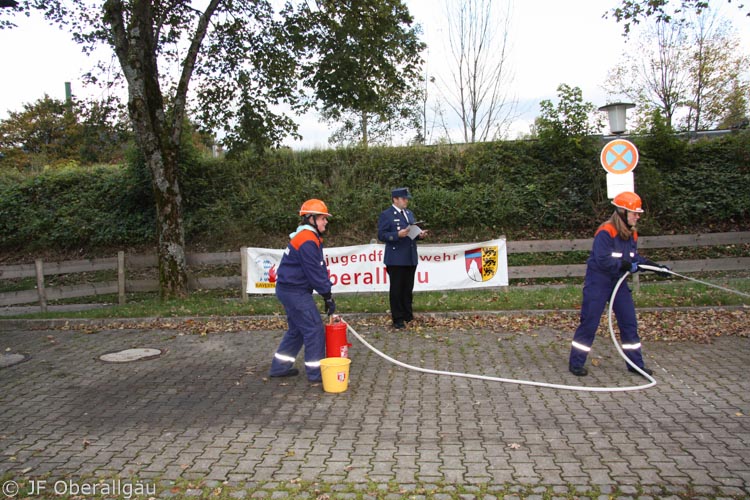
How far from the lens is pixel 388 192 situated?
17312mm

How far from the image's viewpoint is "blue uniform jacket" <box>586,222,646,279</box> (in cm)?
584

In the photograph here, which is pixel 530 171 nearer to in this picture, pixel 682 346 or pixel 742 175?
pixel 742 175

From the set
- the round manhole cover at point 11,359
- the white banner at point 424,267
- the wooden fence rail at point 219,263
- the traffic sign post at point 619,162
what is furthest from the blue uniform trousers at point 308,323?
the traffic sign post at point 619,162

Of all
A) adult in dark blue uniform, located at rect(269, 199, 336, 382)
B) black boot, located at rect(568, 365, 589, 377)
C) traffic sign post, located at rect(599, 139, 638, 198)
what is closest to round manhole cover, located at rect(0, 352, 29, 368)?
adult in dark blue uniform, located at rect(269, 199, 336, 382)

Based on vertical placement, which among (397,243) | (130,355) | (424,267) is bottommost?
(130,355)

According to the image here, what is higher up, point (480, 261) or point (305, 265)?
point (305, 265)

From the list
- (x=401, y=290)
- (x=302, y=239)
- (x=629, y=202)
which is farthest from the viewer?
(x=401, y=290)

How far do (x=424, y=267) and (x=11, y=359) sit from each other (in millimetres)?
7116

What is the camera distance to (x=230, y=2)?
1264 centimetres

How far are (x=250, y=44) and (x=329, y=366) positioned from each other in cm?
1014

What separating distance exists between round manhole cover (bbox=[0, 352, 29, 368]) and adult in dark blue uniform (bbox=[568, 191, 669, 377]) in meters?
7.37

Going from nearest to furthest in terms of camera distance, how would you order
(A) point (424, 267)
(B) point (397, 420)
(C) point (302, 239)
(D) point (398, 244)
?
(B) point (397, 420)
(C) point (302, 239)
(D) point (398, 244)
(A) point (424, 267)

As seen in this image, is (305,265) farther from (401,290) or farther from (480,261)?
(480,261)

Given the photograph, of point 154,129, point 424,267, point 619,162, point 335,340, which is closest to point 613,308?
point 335,340
